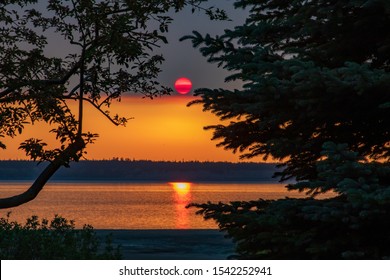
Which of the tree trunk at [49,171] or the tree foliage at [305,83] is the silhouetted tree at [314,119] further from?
the tree trunk at [49,171]

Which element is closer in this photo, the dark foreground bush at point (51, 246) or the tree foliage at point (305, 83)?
the tree foliage at point (305, 83)

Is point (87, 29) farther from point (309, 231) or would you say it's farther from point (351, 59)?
point (309, 231)

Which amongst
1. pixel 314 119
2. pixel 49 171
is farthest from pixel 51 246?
pixel 314 119

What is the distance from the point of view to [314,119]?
1222 cm

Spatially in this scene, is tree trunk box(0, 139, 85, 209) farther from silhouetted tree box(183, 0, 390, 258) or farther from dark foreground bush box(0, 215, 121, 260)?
silhouetted tree box(183, 0, 390, 258)

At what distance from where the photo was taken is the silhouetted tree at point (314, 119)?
10.4 meters

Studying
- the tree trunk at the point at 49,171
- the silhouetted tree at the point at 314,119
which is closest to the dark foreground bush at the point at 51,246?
the tree trunk at the point at 49,171

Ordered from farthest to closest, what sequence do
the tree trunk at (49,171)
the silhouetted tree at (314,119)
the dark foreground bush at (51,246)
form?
the tree trunk at (49,171), the dark foreground bush at (51,246), the silhouetted tree at (314,119)

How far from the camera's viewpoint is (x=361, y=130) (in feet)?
42.4

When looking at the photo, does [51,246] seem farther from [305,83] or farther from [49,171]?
[305,83]

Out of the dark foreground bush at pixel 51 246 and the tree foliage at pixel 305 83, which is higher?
the tree foliage at pixel 305 83

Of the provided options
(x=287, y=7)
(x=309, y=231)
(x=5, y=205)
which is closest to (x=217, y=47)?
(x=287, y=7)
